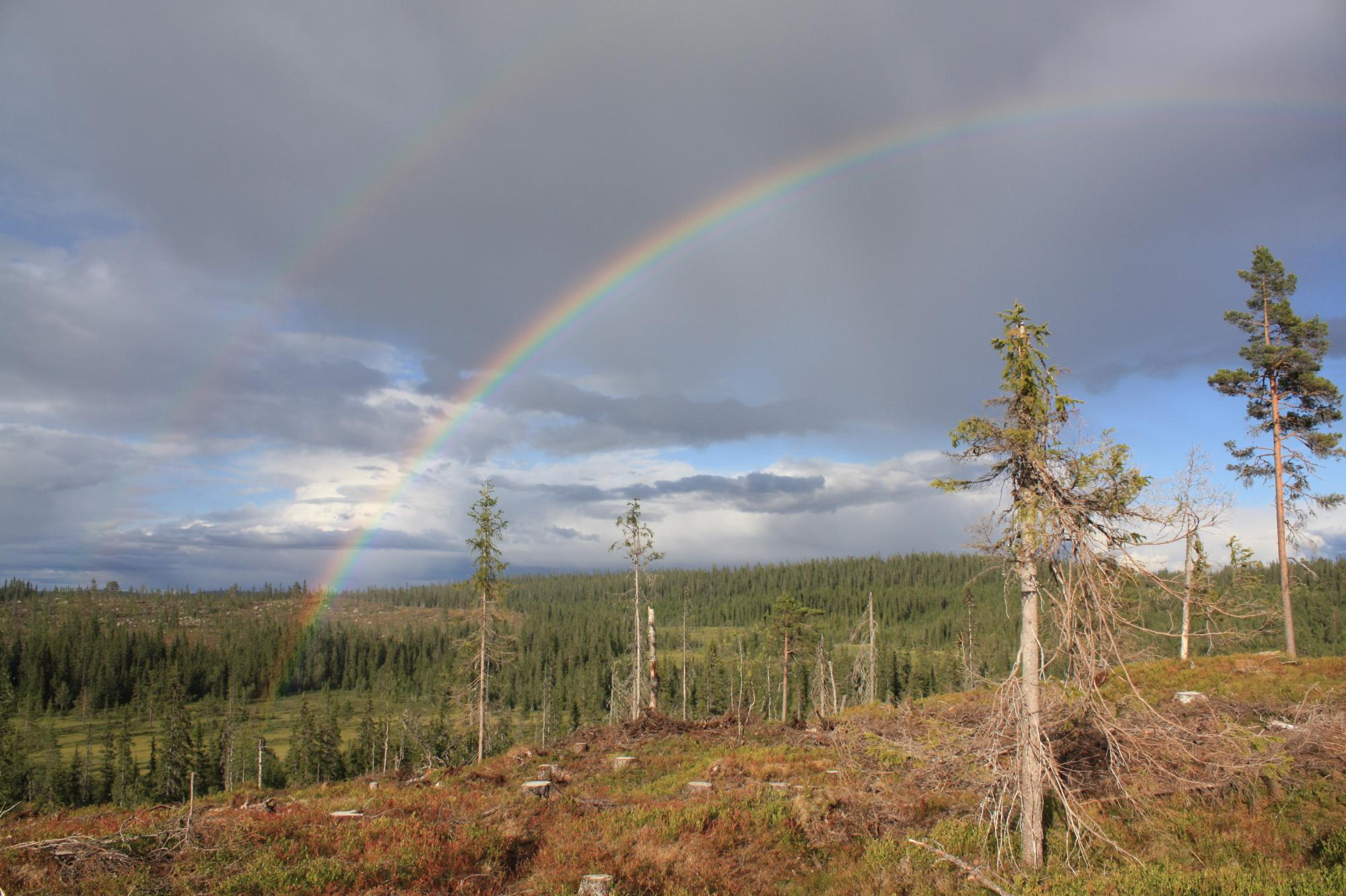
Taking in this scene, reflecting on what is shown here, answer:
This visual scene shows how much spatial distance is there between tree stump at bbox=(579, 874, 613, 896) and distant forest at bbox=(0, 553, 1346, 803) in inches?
304

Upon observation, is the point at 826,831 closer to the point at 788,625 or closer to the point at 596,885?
the point at 596,885

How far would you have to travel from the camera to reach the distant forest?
68375 millimetres

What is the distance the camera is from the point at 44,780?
74.9 metres

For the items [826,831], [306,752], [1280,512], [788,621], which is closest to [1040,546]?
[826,831]

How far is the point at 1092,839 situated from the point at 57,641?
20050cm

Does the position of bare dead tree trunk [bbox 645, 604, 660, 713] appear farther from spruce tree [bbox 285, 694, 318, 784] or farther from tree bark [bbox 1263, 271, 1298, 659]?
spruce tree [bbox 285, 694, 318, 784]

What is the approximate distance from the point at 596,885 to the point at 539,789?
7.83 metres

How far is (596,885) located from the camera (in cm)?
1051

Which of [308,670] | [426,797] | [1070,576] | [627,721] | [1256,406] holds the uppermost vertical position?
[1256,406]

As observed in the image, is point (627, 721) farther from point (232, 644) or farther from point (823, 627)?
point (232, 644)

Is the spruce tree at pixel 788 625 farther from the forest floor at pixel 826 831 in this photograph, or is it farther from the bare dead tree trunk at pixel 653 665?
the forest floor at pixel 826 831

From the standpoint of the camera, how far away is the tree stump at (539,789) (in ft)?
57.3

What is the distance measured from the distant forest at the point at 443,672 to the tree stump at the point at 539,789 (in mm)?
13127

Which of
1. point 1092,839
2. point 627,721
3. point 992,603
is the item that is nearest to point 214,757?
point 627,721
